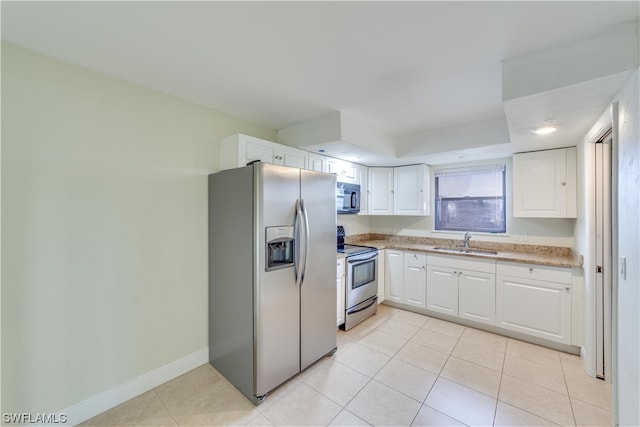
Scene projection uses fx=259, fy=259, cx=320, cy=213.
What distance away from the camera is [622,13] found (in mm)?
1272

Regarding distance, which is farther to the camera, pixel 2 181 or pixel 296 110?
pixel 296 110

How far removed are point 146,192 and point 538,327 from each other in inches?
156

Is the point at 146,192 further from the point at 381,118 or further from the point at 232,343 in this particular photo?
the point at 381,118

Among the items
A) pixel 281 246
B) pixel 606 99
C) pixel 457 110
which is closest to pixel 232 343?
pixel 281 246

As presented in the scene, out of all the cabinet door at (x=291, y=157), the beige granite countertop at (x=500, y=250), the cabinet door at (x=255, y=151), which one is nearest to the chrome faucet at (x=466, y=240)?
the beige granite countertop at (x=500, y=250)

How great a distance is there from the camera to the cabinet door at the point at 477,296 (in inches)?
117

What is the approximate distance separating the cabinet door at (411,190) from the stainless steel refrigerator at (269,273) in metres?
1.83

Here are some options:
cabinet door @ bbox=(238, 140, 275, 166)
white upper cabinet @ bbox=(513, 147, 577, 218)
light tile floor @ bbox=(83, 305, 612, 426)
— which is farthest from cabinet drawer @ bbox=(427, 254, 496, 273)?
cabinet door @ bbox=(238, 140, 275, 166)

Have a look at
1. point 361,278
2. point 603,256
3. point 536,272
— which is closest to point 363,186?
point 361,278

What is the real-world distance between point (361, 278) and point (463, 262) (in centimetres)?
125

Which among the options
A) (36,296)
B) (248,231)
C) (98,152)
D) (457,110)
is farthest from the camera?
(457,110)

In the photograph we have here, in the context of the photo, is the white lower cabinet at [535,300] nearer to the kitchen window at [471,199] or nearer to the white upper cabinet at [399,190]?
the kitchen window at [471,199]

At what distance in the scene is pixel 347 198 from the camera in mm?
3570

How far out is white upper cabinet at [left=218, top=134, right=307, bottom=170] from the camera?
7.84 feet
